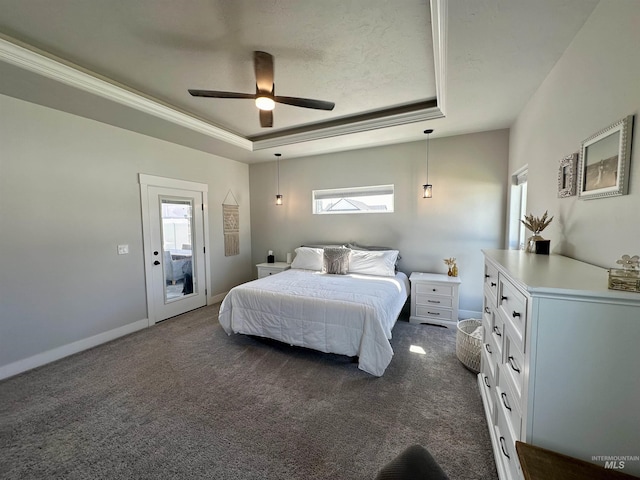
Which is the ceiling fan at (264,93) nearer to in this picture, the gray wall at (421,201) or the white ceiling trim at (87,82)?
the white ceiling trim at (87,82)

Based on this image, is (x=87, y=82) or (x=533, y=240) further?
(x=87, y=82)

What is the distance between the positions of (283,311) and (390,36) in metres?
2.62

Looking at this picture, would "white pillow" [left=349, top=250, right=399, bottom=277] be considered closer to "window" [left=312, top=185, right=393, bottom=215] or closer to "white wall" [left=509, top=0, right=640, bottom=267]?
"window" [left=312, top=185, right=393, bottom=215]

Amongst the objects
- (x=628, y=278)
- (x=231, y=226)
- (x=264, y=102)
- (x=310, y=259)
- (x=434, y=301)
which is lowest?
(x=434, y=301)

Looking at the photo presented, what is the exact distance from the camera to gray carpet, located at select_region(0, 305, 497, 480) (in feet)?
5.05

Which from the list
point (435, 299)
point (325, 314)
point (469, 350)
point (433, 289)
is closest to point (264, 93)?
point (325, 314)

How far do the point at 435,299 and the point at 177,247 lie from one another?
391 cm

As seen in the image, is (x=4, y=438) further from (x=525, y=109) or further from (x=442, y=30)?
(x=525, y=109)

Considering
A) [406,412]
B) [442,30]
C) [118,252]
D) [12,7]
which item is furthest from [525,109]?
[118,252]

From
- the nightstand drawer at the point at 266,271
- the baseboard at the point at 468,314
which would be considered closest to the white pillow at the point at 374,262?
the baseboard at the point at 468,314

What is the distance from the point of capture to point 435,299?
350cm

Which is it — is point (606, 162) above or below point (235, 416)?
above

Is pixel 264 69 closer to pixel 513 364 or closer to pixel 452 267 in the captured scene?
pixel 513 364

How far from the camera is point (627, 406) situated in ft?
2.96
